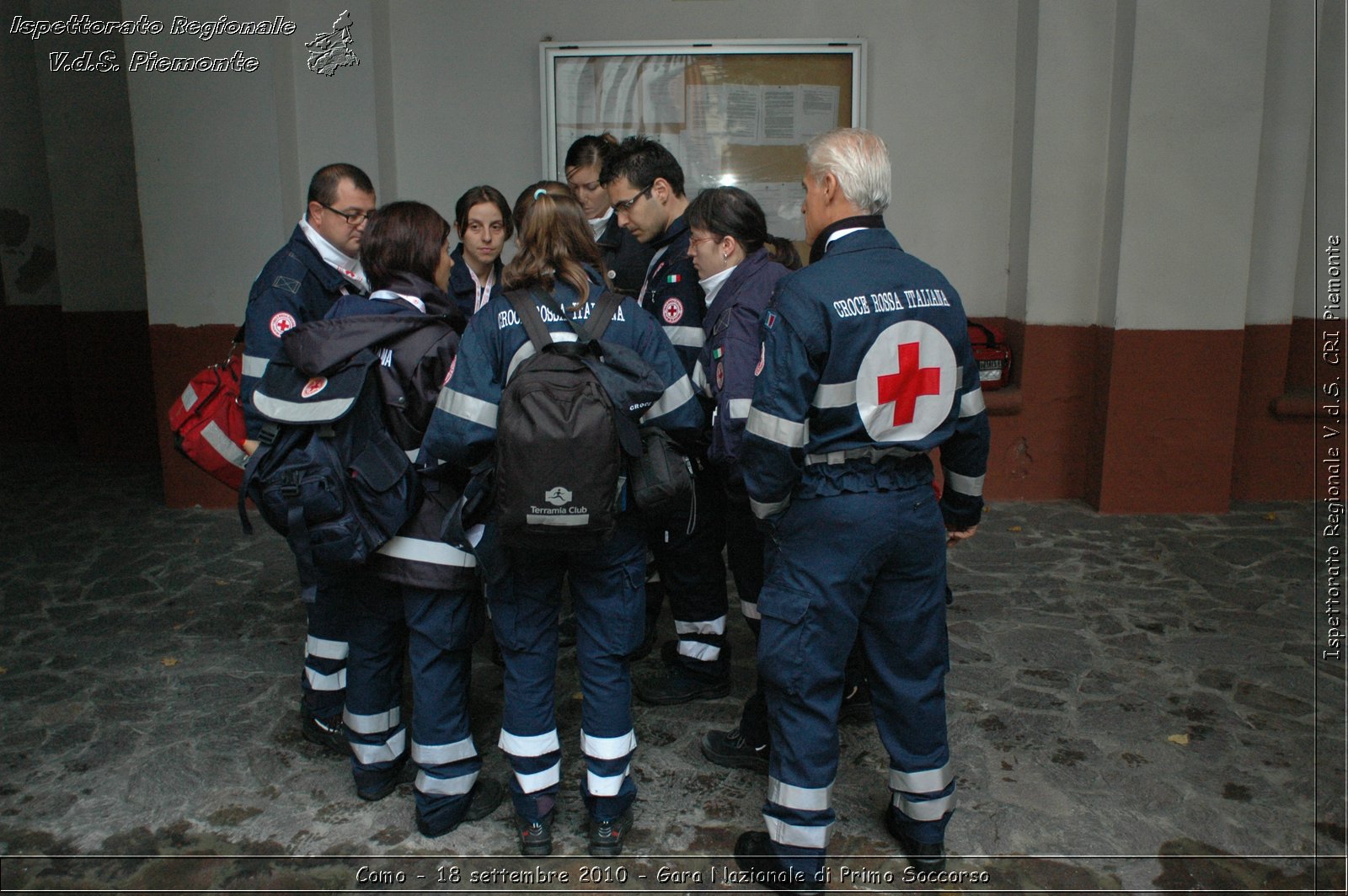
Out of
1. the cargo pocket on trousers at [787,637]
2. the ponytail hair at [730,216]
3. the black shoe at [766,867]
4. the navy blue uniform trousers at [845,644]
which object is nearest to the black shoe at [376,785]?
the black shoe at [766,867]

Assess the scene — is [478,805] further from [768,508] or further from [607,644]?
[768,508]

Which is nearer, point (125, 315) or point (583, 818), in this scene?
point (583, 818)

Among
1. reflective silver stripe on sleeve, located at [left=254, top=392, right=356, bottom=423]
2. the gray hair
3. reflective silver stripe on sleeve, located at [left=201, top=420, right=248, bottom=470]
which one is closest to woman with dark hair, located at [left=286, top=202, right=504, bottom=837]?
reflective silver stripe on sleeve, located at [left=254, top=392, right=356, bottom=423]

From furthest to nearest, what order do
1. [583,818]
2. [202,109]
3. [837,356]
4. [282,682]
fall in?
[202,109]
[282,682]
[583,818]
[837,356]

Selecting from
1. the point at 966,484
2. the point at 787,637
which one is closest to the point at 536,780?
the point at 787,637

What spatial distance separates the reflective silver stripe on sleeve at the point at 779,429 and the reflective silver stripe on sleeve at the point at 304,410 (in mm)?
1100

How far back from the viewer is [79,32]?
732 centimetres

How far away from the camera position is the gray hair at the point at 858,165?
2.55 m

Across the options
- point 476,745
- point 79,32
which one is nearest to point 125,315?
point 79,32

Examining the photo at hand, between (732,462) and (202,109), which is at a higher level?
(202,109)

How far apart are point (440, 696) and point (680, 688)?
1146 millimetres

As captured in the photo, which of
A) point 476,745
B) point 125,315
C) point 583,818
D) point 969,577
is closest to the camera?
point 583,818

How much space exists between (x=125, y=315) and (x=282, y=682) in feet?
15.3

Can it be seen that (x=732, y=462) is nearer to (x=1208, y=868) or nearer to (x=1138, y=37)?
(x=1208, y=868)
